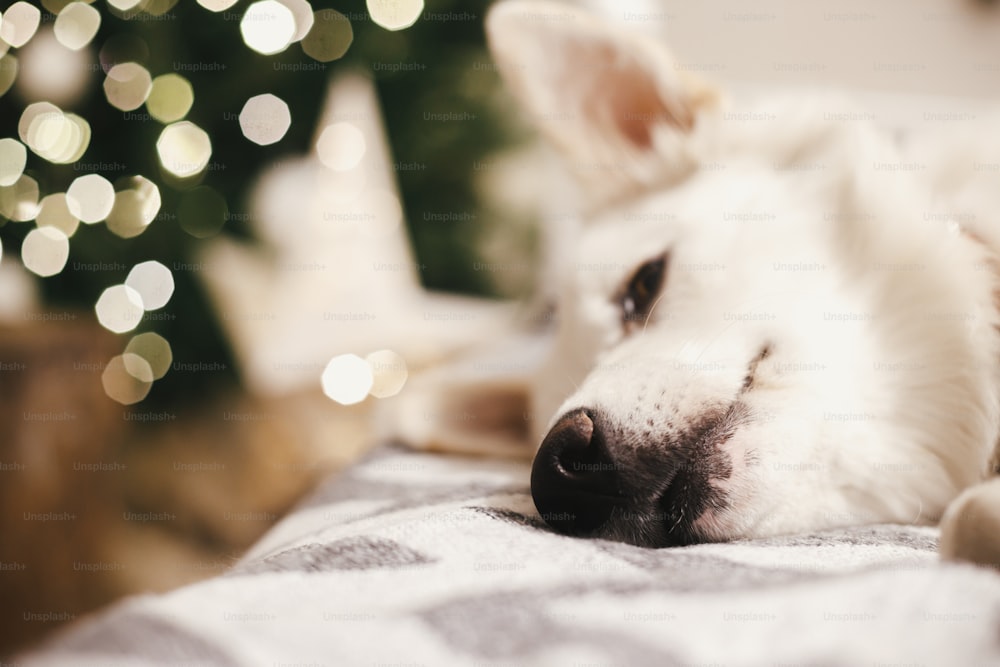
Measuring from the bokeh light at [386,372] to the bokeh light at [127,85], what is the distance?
3.48 ft

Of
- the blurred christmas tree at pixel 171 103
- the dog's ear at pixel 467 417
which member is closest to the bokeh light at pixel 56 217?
the blurred christmas tree at pixel 171 103

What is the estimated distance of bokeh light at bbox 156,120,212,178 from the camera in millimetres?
1985

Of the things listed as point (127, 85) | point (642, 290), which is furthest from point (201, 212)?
point (642, 290)

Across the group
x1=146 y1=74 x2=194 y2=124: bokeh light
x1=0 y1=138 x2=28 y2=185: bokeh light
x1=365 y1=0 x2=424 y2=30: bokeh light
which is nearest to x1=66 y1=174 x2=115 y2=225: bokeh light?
x1=0 y1=138 x2=28 y2=185: bokeh light

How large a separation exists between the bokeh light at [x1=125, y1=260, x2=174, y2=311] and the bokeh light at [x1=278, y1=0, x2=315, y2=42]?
2.71ft

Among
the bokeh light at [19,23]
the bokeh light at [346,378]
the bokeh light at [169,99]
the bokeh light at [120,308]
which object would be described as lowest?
the bokeh light at [346,378]

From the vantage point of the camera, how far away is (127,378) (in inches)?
86.8

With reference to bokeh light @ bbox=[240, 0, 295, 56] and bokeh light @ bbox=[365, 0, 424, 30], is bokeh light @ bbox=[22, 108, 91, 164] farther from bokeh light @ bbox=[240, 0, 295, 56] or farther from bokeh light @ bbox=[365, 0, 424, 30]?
bokeh light @ bbox=[365, 0, 424, 30]

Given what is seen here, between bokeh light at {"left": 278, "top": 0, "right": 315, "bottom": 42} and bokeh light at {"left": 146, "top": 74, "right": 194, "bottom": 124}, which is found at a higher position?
bokeh light at {"left": 278, "top": 0, "right": 315, "bottom": 42}

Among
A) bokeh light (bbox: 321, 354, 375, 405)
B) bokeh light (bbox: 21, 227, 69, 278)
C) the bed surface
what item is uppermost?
the bed surface

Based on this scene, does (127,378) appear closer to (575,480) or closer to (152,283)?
(152,283)

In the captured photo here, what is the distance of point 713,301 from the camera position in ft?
3.08

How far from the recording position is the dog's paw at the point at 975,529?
1.64 feet

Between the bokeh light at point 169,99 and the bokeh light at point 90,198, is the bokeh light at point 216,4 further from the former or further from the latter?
the bokeh light at point 90,198
